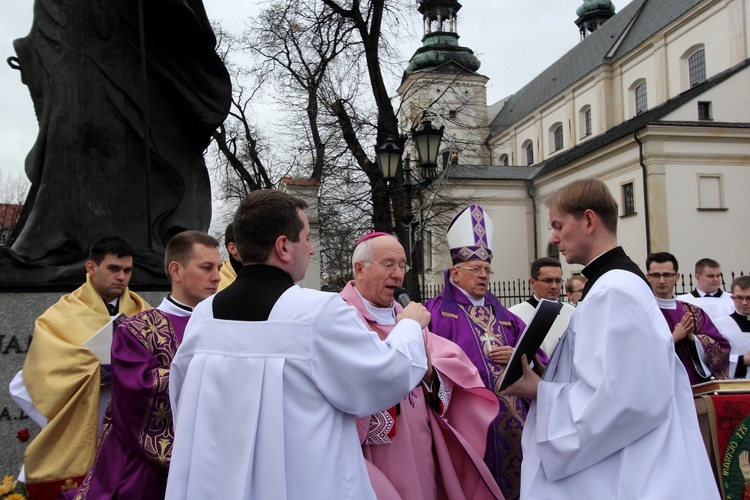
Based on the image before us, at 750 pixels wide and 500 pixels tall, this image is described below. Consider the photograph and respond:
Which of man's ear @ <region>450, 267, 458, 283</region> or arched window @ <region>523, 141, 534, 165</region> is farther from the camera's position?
arched window @ <region>523, 141, 534, 165</region>

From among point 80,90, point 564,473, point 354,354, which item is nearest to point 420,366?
point 354,354

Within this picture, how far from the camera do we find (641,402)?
84.2 inches

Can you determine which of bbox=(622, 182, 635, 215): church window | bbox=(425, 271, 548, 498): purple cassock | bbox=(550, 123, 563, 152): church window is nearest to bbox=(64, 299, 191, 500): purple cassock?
bbox=(425, 271, 548, 498): purple cassock

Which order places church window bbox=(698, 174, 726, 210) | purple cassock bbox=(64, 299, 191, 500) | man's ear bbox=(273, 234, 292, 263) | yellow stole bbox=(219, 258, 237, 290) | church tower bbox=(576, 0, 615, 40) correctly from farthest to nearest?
church tower bbox=(576, 0, 615, 40) → church window bbox=(698, 174, 726, 210) → yellow stole bbox=(219, 258, 237, 290) → purple cassock bbox=(64, 299, 191, 500) → man's ear bbox=(273, 234, 292, 263)

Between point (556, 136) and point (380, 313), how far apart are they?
44.3m

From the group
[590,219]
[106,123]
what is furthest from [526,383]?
[106,123]

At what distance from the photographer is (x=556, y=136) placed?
4531 centimetres

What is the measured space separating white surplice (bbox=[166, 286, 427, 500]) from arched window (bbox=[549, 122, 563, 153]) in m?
44.4

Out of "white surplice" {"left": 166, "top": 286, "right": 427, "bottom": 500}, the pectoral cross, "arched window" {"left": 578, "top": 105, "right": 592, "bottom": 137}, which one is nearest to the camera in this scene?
"white surplice" {"left": 166, "top": 286, "right": 427, "bottom": 500}

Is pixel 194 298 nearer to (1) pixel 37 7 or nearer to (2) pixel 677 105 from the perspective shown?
(1) pixel 37 7

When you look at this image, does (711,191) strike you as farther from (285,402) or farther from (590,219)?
(285,402)

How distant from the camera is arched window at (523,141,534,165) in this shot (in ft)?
157

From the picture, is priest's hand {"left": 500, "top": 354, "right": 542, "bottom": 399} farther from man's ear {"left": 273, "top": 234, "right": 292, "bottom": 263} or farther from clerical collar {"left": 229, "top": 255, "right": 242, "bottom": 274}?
clerical collar {"left": 229, "top": 255, "right": 242, "bottom": 274}

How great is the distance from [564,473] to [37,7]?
4852mm
